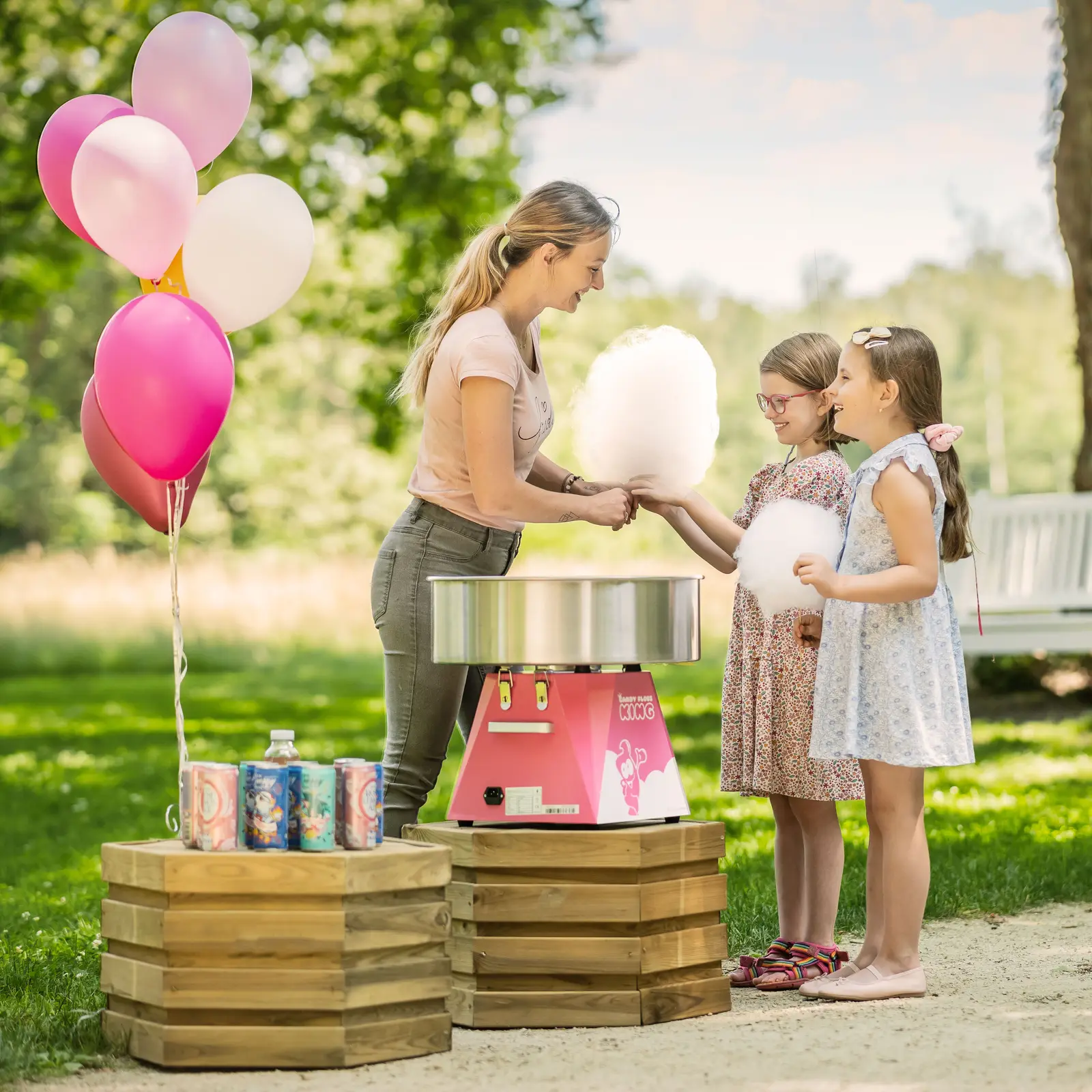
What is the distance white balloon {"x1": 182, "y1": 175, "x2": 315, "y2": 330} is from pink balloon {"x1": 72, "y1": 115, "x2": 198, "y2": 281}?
58 millimetres

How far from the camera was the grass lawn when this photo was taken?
3.91m

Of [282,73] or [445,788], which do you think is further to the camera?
[282,73]

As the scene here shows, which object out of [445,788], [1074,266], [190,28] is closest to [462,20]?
[1074,266]

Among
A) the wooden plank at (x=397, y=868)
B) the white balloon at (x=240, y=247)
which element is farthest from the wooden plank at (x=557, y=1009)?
the white balloon at (x=240, y=247)

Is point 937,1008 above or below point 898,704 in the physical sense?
below

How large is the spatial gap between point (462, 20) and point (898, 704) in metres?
8.66

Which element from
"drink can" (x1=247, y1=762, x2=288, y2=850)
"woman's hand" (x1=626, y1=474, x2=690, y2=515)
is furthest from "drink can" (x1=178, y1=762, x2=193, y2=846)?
"woman's hand" (x1=626, y1=474, x2=690, y2=515)

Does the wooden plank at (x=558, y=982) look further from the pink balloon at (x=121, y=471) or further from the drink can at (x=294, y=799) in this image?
the pink balloon at (x=121, y=471)

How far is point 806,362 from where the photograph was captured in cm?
372

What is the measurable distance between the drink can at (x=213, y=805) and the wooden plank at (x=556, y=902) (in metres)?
0.56

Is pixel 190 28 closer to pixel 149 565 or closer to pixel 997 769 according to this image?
pixel 997 769

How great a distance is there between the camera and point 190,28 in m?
4.00

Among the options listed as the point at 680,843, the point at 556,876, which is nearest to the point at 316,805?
the point at 556,876

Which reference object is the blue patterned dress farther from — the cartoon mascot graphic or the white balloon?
the white balloon
